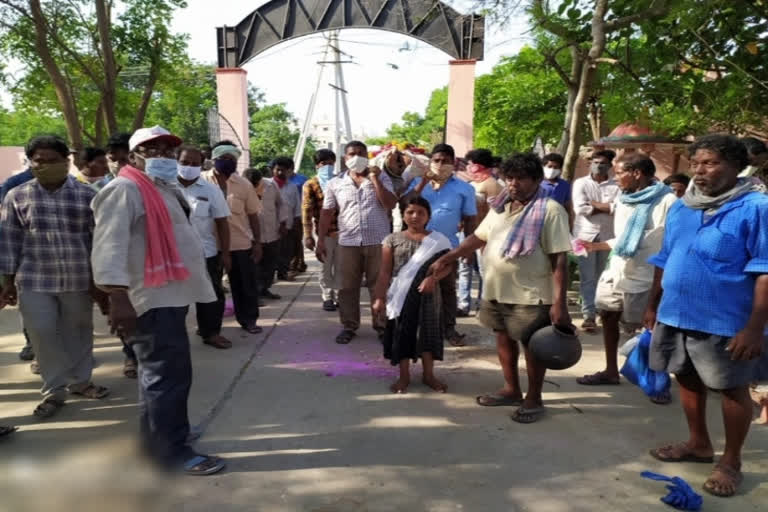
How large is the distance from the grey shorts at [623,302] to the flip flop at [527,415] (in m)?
0.95

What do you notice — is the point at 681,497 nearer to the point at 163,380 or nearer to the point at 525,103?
the point at 163,380

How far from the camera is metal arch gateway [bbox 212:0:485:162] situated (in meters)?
13.4

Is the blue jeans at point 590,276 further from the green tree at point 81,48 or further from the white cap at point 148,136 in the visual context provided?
the green tree at point 81,48

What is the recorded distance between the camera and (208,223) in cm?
500

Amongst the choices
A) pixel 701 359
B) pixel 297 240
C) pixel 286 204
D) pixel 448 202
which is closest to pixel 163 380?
pixel 701 359

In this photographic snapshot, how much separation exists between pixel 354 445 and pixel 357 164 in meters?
2.72

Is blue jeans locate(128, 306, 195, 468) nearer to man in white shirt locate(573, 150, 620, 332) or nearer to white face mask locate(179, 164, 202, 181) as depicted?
white face mask locate(179, 164, 202, 181)

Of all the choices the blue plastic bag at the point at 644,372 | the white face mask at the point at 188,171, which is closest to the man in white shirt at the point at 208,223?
the white face mask at the point at 188,171

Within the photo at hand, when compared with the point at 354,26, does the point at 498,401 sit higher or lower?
lower

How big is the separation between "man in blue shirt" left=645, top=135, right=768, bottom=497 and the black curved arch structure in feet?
36.8

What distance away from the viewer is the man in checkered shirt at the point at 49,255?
3.62 metres

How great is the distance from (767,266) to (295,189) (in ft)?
22.2

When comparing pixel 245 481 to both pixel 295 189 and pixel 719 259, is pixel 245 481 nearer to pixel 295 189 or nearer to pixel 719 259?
pixel 719 259

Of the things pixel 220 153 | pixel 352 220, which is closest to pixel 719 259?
pixel 352 220
